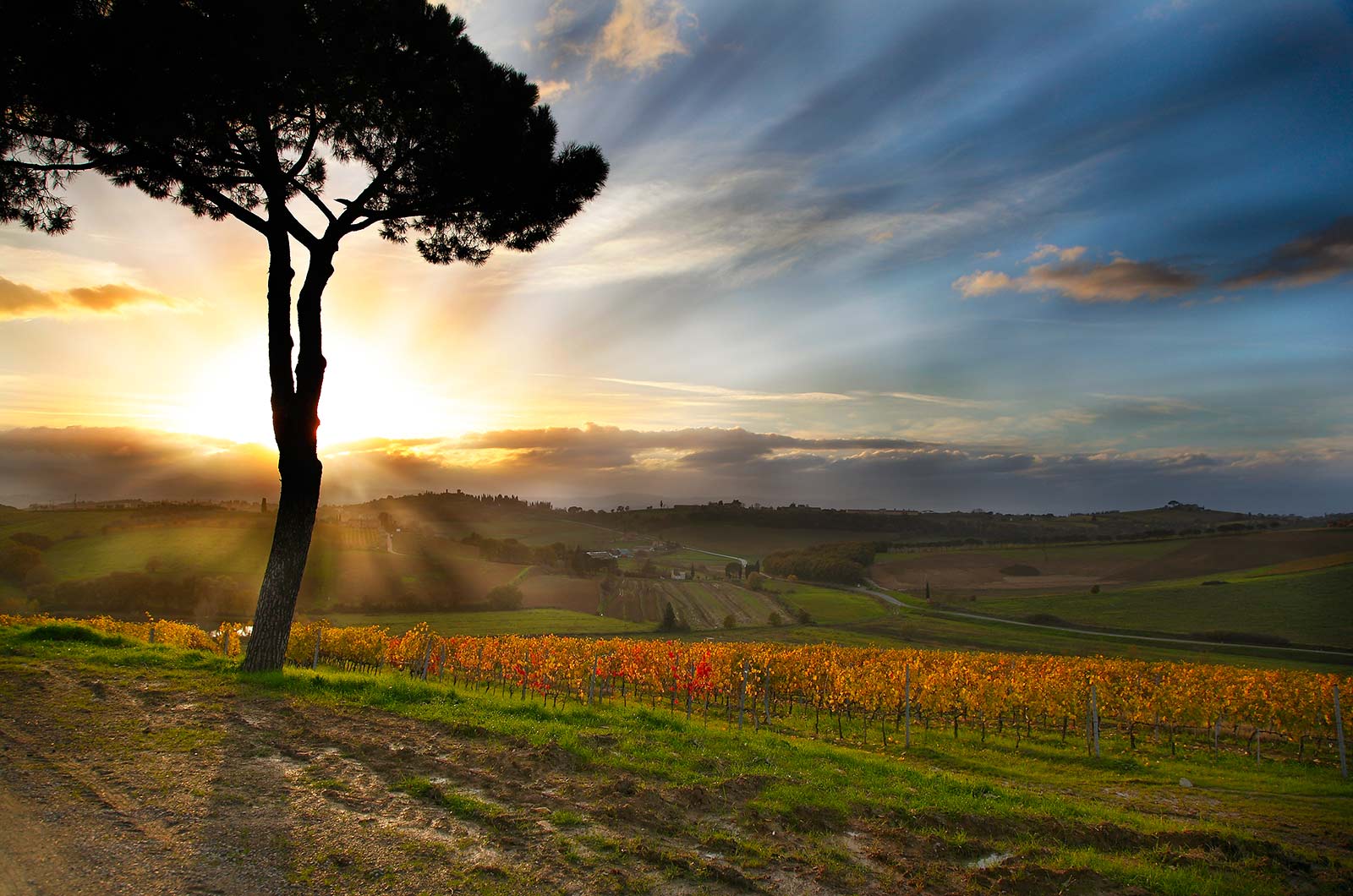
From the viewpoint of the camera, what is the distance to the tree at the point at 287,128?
10.7 m

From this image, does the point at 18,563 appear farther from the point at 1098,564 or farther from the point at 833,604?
the point at 1098,564

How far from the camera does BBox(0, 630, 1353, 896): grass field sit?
5.34 meters

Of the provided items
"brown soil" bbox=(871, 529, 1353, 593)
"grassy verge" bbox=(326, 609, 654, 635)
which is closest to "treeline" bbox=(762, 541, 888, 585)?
"brown soil" bbox=(871, 529, 1353, 593)

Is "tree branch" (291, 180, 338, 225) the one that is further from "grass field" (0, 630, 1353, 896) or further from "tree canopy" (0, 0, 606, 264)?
"grass field" (0, 630, 1353, 896)

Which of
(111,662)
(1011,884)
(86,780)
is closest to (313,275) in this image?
(111,662)

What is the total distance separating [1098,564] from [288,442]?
111 m

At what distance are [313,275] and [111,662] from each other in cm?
834

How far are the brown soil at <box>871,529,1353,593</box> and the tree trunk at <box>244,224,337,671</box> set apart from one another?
328 ft

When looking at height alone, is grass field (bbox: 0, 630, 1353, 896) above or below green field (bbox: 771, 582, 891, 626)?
above

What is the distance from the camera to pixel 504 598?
7569 cm

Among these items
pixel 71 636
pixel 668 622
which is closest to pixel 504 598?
pixel 668 622

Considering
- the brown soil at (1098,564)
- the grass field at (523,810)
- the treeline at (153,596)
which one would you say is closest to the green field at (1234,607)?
the brown soil at (1098,564)

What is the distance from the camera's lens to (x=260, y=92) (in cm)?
1170

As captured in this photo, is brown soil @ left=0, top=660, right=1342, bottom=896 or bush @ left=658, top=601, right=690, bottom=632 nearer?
brown soil @ left=0, top=660, right=1342, bottom=896
